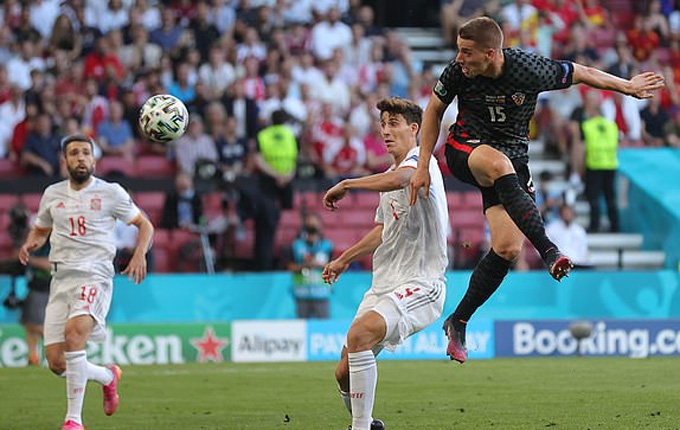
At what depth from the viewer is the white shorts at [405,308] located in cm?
903

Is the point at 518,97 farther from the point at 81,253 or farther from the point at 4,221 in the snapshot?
the point at 4,221

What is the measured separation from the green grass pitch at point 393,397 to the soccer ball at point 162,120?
238 centimetres

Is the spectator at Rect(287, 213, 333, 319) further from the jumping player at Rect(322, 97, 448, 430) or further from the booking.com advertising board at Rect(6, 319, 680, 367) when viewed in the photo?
the jumping player at Rect(322, 97, 448, 430)

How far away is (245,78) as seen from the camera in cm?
2241

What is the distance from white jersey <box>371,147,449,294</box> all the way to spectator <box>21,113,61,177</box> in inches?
479

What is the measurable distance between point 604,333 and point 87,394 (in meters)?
7.65

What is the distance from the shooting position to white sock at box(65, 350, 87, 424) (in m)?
10.4

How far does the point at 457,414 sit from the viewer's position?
1118cm

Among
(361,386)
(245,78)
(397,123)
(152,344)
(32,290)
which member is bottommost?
(152,344)

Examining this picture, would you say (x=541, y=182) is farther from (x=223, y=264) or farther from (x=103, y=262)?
(x=103, y=262)

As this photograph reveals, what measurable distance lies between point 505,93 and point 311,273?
10134 mm

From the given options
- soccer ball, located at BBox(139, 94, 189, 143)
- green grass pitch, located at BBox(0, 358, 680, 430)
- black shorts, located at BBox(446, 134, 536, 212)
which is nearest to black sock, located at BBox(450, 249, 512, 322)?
black shorts, located at BBox(446, 134, 536, 212)

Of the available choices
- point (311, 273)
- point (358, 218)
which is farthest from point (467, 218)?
point (311, 273)

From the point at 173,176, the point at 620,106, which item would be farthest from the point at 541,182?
the point at 173,176
